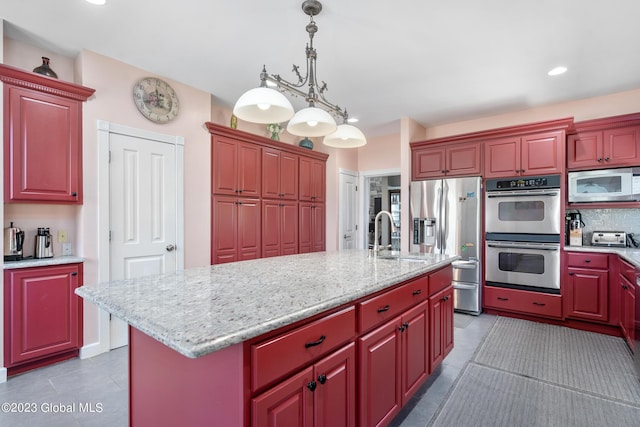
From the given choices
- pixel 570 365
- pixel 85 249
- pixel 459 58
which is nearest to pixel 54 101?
pixel 85 249

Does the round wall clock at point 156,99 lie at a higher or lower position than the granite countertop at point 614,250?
higher

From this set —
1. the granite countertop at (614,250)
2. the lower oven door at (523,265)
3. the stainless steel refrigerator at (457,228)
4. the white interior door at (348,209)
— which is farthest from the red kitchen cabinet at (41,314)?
the granite countertop at (614,250)

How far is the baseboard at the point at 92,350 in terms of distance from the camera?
8.57 ft

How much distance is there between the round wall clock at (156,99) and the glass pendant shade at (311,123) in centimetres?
167

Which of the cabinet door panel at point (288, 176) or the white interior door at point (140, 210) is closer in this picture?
the white interior door at point (140, 210)

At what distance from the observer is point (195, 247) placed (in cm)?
332

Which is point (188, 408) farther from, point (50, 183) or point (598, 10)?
point (598, 10)

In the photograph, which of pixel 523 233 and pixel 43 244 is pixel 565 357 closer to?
pixel 523 233

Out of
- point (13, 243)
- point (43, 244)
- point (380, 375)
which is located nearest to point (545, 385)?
point (380, 375)

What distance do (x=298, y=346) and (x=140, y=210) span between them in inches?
98.2

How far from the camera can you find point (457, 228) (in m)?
3.86

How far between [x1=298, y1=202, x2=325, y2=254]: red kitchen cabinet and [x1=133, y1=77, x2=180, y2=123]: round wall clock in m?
2.04

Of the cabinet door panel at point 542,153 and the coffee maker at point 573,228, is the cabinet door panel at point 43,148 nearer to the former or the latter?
the cabinet door panel at point 542,153

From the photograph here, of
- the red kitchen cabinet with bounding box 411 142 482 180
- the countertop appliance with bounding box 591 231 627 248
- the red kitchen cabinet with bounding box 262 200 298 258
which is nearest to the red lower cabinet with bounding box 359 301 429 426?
the red kitchen cabinet with bounding box 262 200 298 258
